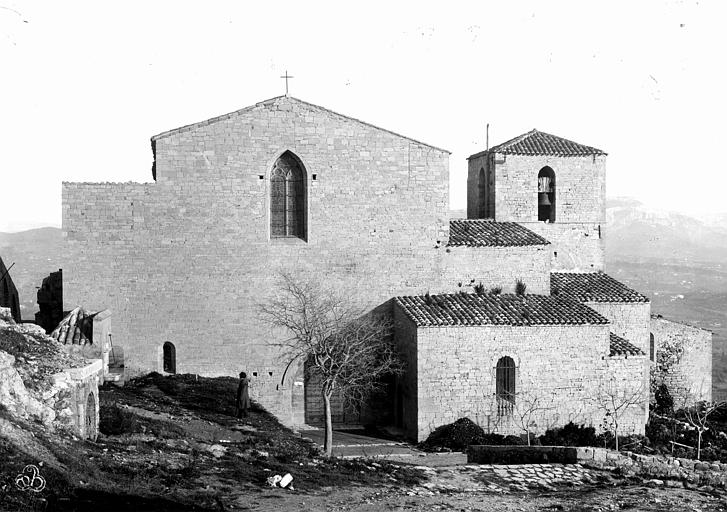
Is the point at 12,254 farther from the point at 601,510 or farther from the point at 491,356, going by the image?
the point at 601,510

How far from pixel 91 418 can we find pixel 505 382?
39.9 feet

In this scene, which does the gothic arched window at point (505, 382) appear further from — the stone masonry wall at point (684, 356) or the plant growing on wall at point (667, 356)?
the stone masonry wall at point (684, 356)

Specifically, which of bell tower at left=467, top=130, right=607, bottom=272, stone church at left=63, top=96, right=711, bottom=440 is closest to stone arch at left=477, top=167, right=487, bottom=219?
bell tower at left=467, top=130, right=607, bottom=272

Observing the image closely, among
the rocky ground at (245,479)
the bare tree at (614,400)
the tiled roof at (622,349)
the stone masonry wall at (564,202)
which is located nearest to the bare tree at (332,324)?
the rocky ground at (245,479)

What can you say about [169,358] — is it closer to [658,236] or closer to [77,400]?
[77,400]

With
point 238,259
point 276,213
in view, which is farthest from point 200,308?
point 276,213

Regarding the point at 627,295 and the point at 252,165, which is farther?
the point at 627,295

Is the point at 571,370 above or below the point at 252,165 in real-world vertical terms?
below

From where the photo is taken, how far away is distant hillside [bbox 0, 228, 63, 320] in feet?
246

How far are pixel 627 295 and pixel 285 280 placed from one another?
11.1 meters

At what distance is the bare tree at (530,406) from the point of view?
20906 millimetres

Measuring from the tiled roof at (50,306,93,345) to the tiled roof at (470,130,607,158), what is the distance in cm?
1434

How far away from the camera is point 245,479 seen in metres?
11.3

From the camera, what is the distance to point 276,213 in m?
22.9
